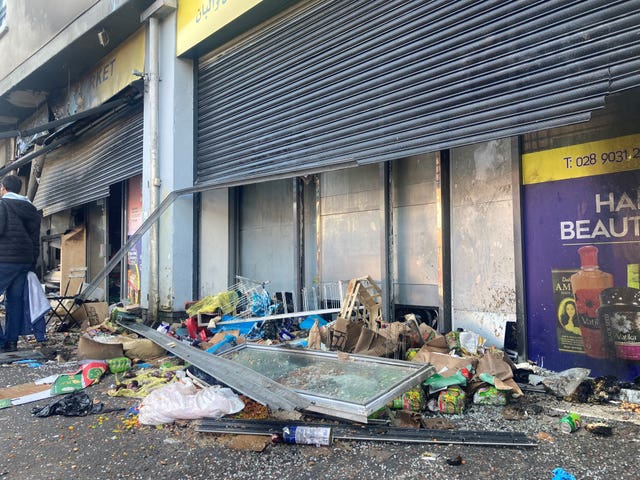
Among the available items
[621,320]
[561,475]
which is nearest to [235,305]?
[621,320]

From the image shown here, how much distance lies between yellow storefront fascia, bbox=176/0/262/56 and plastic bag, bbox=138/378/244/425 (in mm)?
4728

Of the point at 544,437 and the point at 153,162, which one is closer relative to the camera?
the point at 544,437

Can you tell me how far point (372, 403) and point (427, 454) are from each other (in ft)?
1.36

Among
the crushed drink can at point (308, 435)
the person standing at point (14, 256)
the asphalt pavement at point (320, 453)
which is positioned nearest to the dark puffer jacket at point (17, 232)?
the person standing at point (14, 256)

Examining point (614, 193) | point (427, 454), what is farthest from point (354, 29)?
point (427, 454)

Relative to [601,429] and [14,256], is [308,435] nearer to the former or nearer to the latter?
[601,429]

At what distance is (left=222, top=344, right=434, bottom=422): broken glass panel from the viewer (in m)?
2.78

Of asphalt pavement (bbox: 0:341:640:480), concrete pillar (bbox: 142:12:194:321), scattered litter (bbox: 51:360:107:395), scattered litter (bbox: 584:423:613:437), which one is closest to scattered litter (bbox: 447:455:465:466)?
asphalt pavement (bbox: 0:341:640:480)

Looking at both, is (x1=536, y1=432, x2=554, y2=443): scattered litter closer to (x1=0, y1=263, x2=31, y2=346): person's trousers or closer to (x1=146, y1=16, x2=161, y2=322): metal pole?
(x1=146, y1=16, x2=161, y2=322): metal pole

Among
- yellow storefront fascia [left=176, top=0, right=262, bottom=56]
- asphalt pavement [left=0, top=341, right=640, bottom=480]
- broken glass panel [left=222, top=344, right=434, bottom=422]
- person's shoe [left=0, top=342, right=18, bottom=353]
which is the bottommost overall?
asphalt pavement [left=0, top=341, right=640, bottom=480]

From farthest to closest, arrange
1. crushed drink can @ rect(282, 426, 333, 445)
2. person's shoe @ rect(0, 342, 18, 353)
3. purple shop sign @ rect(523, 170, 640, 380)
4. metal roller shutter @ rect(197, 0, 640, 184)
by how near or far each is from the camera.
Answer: person's shoe @ rect(0, 342, 18, 353) < purple shop sign @ rect(523, 170, 640, 380) < metal roller shutter @ rect(197, 0, 640, 184) < crushed drink can @ rect(282, 426, 333, 445)

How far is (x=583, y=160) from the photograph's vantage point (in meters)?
3.73

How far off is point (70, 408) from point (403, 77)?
3.99 m

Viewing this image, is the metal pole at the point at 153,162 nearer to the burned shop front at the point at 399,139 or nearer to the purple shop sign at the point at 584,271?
the burned shop front at the point at 399,139
